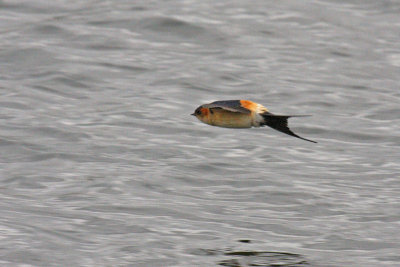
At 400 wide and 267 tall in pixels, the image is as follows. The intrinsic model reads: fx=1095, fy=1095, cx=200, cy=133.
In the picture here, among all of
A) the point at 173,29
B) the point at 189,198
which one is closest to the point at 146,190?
the point at 189,198

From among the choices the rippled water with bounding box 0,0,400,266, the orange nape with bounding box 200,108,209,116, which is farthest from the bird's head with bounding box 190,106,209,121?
the rippled water with bounding box 0,0,400,266

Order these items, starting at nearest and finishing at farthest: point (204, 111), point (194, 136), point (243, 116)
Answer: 1. point (243, 116)
2. point (204, 111)
3. point (194, 136)

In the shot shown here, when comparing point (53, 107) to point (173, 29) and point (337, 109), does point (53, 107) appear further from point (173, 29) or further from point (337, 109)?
point (173, 29)

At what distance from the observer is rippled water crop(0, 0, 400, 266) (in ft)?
34.4

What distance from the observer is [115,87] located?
18.1 metres

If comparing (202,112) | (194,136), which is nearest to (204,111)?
(202,112)

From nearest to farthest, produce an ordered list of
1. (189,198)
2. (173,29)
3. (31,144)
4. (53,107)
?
1. (189,198)
2. (31,144)
3. (53,107)
4. (173,29)

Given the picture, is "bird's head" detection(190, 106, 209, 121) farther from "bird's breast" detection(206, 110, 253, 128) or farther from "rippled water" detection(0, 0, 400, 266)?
"rippled water" detection(0, 0, 400, 266)

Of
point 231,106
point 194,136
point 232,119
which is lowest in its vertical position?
point 194,136

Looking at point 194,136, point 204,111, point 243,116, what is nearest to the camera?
point 243,116

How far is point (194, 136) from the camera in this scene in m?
15.5

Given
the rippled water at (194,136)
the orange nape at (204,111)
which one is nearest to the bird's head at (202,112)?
the orange nape at (204,111)

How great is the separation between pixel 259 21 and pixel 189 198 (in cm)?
1127

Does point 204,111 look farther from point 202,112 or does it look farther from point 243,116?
point 243,116
